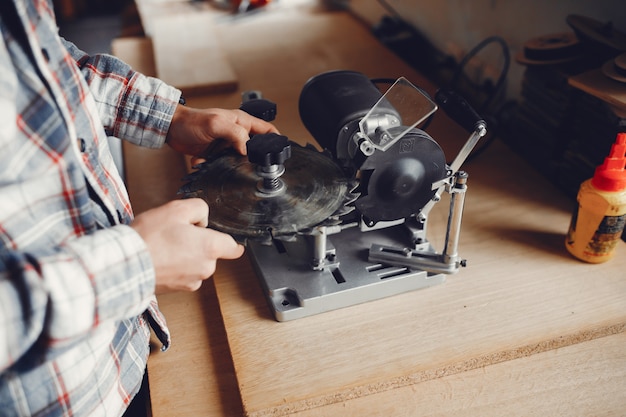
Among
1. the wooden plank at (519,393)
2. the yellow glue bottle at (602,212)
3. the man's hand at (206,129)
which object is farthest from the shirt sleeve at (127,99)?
the yellow glue bottle at (602,212)

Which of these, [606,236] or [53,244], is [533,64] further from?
[53,244]

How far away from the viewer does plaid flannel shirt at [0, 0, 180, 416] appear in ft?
1.83

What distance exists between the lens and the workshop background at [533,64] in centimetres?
106

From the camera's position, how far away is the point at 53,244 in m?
0.64

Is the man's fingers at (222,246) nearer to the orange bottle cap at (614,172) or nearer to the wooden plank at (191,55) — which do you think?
the orange bottle cap at (614,172)

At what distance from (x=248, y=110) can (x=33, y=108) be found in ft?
1.51

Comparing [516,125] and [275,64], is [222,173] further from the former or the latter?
[275,64]

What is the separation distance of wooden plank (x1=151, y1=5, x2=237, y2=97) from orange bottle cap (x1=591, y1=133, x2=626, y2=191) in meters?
0.96

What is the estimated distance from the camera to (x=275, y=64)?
1.68 m

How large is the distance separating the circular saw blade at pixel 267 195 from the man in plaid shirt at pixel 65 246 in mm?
51

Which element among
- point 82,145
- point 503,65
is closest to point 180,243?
point 82,145

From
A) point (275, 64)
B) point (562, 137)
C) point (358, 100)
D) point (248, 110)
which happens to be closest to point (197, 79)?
point (275, 64)

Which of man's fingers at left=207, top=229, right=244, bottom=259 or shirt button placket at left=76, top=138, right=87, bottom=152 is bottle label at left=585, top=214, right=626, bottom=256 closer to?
man's fingers at left=207, top=229, right=244, bottom=259

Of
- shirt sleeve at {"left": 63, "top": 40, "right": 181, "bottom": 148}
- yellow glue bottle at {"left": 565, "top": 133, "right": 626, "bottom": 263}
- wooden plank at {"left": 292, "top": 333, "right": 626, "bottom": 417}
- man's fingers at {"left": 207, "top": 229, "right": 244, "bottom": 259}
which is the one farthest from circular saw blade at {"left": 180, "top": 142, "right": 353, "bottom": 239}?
yellow glue bottle at {"left": 565, "top": 133, "right": 626, "bottom": 263}
